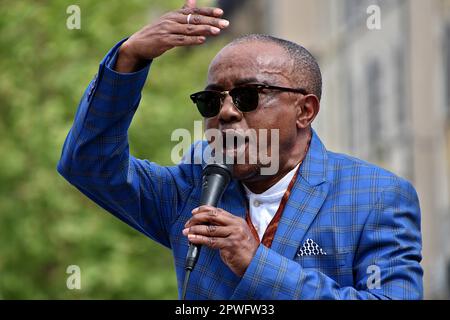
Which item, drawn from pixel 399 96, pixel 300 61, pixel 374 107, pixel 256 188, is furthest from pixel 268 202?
pixel 374 107

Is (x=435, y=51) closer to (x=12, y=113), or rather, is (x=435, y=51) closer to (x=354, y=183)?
(x=12, y=113)

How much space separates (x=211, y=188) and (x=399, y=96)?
2221 centimetres

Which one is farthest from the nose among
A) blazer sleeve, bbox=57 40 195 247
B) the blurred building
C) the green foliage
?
the blurred building

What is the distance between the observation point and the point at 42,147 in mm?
14383

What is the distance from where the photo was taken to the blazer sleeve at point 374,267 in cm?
423

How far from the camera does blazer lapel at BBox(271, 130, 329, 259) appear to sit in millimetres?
4531

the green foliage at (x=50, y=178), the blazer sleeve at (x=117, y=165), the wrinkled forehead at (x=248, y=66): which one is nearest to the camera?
the blazer sleeve at (x=117, y=165)

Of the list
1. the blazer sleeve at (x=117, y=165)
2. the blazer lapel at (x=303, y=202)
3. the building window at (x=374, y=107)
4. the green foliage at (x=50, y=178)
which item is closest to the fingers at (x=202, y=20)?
the blazer sleeve at (x=117, y=165)

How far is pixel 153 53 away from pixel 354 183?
936mm

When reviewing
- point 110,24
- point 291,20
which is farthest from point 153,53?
point 291,20

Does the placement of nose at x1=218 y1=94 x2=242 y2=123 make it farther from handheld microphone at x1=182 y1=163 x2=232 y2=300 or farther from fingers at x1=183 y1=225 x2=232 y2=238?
fingers at x1=183 y1=225 x2=232 y2=238

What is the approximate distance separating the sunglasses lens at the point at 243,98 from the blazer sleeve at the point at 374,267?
580mm

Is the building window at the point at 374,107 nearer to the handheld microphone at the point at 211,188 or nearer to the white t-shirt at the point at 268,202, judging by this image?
the white t-shirt at the point at 268,202

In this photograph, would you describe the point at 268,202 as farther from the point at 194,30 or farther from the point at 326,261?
the point at 194,30
